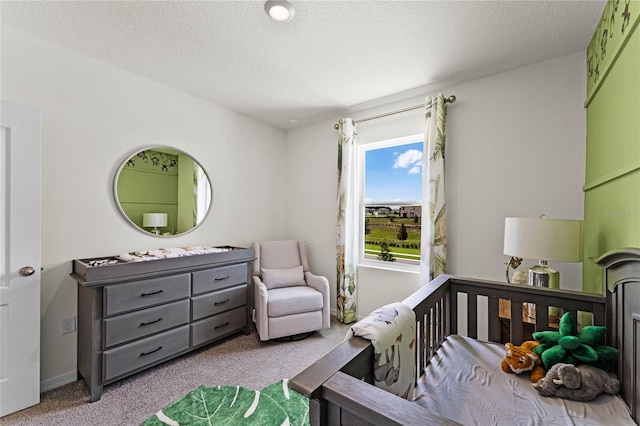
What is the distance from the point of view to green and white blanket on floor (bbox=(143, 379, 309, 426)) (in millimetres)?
1661

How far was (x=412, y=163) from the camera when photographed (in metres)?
2.98

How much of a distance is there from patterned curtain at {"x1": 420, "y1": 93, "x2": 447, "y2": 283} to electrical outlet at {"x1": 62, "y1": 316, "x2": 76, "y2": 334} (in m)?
2.90

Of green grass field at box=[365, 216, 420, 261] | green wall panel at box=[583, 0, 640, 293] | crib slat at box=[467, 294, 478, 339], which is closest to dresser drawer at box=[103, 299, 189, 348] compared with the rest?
green grass field at box=[365, 216, 420, 261]

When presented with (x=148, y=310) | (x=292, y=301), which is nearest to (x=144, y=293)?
(x=148, y=310)

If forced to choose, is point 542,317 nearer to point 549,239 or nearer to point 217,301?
point 549,239

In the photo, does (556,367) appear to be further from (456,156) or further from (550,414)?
(456,156)

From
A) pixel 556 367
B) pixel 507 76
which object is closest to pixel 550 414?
pixel 556 367

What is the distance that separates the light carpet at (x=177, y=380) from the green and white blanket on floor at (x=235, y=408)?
75 millimetres

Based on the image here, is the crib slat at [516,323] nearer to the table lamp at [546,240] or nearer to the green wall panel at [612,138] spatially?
the table lamp at [546,240]

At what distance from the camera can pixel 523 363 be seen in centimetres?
130

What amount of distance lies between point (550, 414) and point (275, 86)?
2844 millimetres

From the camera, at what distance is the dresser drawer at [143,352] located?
1.91 m

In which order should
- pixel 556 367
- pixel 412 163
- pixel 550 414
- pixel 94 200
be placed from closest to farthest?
pixel 550 414, pixel 556 367, pixel 94 200, pixel 412 163

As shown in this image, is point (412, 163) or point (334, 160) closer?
point (412, 163)
